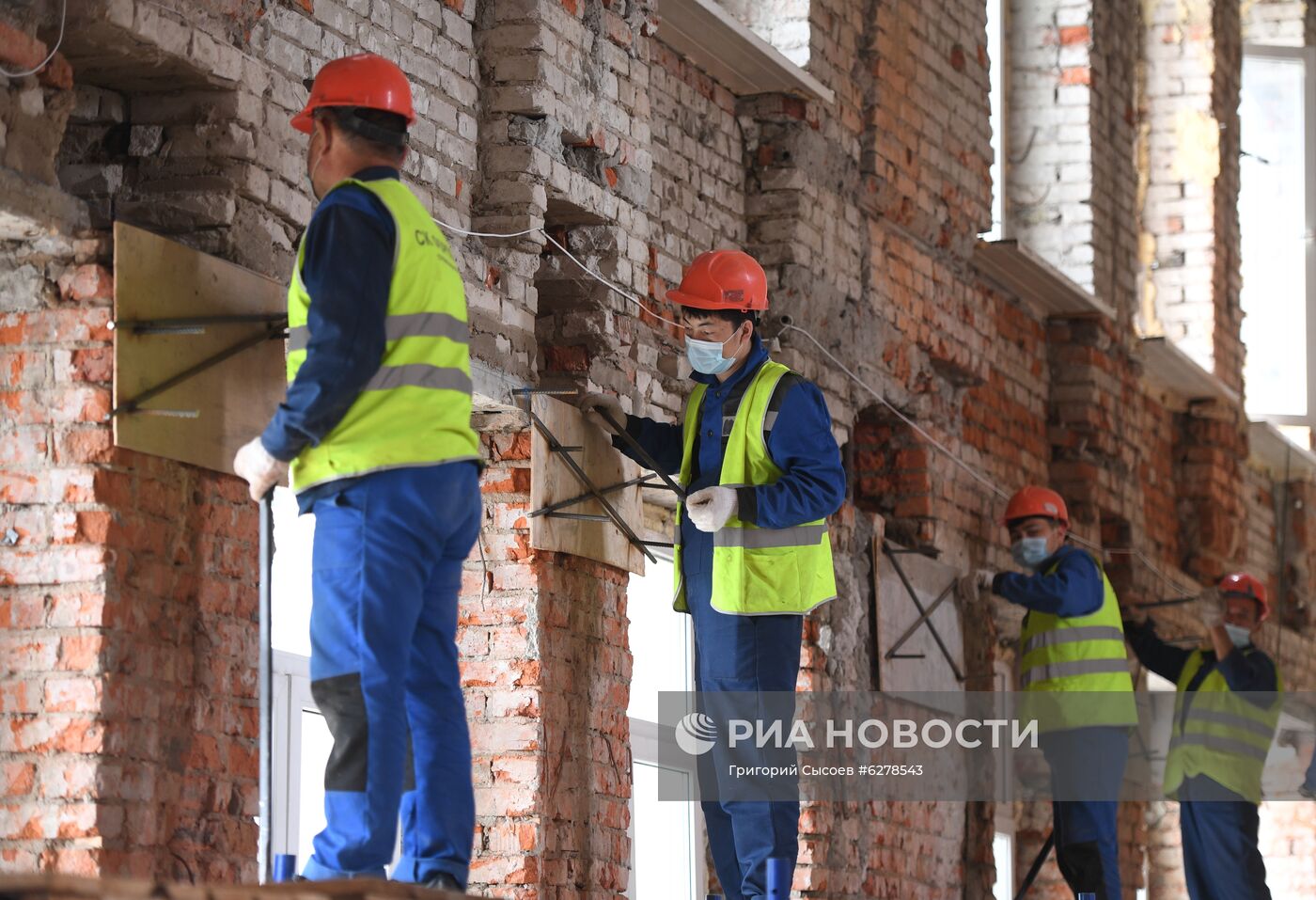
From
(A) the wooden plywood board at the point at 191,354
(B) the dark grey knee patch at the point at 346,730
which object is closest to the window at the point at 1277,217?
(A) the wooden plywood board at the point at 191,354

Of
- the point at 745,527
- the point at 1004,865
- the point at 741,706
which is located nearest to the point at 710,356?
the point at 745,527

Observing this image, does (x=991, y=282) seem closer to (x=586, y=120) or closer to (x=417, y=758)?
(x=586, y=120)

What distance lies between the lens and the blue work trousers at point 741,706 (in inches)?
208

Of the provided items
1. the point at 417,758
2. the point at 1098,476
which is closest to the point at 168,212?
the point at 417,758

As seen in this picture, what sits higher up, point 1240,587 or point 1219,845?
point 1240,587

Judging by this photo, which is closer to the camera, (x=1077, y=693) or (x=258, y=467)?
(x=258, y=467)

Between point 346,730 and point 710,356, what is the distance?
2116 mm

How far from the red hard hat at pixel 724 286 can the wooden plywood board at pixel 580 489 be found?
1.58 ft

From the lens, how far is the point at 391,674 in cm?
395

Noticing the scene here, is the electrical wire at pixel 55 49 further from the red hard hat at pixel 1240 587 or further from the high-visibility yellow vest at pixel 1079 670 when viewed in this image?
the red hard hat at pixel 1240 587

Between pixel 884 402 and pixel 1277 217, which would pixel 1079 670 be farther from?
pixel 1277 217

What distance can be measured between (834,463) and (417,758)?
5.95 feet

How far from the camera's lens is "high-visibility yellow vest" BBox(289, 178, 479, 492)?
405 centimetres

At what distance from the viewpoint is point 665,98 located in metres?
7.23
